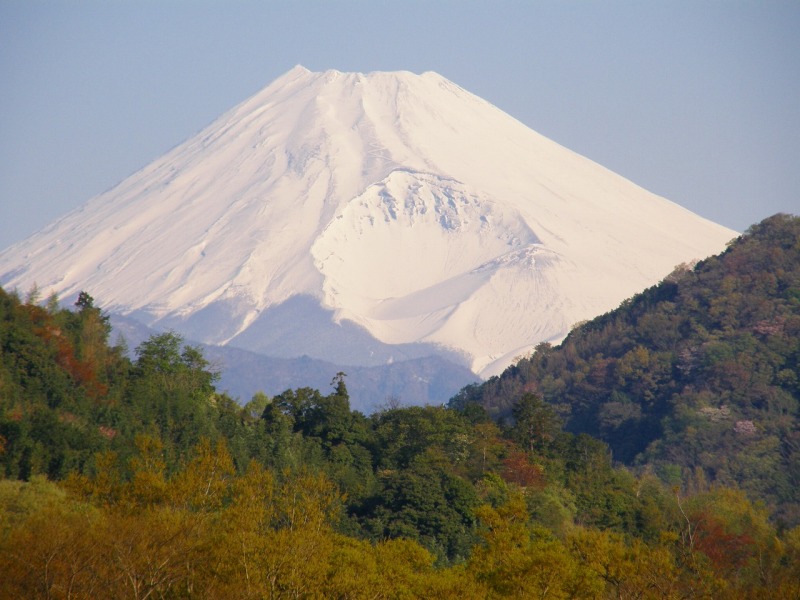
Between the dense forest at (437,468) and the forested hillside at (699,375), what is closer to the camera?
the dense forest at (437,468)

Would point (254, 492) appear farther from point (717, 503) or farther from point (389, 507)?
point (717, 503)

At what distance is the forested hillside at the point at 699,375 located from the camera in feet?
300

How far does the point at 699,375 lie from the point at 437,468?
1805 inches

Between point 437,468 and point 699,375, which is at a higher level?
point 699,375

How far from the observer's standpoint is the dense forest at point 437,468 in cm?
3800

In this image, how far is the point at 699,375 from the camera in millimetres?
104250

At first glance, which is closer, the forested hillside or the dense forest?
the dense forest

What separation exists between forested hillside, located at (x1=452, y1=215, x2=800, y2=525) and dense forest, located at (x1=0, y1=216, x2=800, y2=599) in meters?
0.20

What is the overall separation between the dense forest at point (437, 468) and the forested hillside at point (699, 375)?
0.20 metres

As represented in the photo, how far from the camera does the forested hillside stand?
3595 inches

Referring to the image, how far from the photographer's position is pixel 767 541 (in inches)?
2432

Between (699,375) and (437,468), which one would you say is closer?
(437,468)

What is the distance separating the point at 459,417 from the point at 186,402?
47.5ft

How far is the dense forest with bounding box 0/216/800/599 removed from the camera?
38.0 metres
